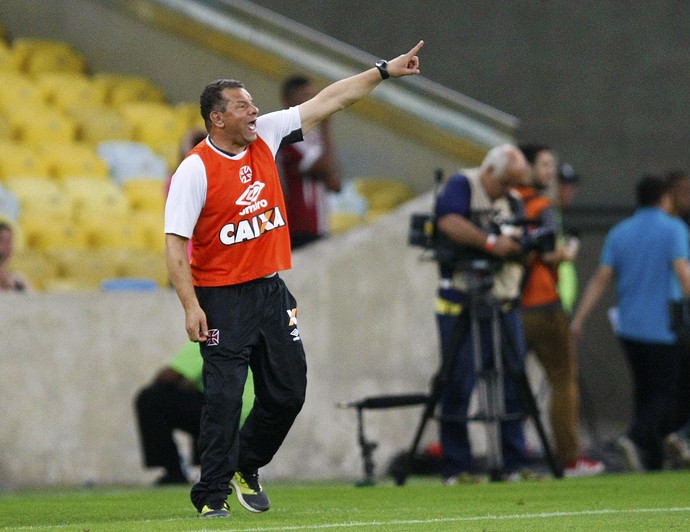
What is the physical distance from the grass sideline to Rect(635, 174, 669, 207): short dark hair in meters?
2.46

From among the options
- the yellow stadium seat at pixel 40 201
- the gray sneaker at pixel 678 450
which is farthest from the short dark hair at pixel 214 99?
the yellow stadium seat at pixel 40 201

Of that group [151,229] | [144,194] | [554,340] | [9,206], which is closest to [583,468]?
[554,340]

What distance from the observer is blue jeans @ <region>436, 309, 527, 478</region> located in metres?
10.4

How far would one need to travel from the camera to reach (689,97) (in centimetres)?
1631

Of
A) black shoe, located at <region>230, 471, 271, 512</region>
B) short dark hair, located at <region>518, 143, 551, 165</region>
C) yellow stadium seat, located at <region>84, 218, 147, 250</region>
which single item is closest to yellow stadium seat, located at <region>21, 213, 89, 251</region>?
yellow stadium seat, located at <region>84, 218, 147, 250</region>

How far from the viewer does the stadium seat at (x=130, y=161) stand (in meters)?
14.5

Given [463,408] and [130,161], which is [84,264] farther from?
[463,408]

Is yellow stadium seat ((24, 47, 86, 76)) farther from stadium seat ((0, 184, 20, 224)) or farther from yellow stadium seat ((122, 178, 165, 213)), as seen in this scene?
stadium seat ((0, 184, 20, 224))

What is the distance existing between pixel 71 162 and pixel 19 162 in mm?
484

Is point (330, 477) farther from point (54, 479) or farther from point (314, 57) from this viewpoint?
point (314, 57)

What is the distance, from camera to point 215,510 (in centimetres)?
718

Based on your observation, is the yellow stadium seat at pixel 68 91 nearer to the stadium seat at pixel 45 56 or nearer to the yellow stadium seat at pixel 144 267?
the stadium seat at pixel 45 56

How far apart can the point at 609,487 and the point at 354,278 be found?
4.02 m

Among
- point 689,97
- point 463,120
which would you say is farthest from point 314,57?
point 689,97
